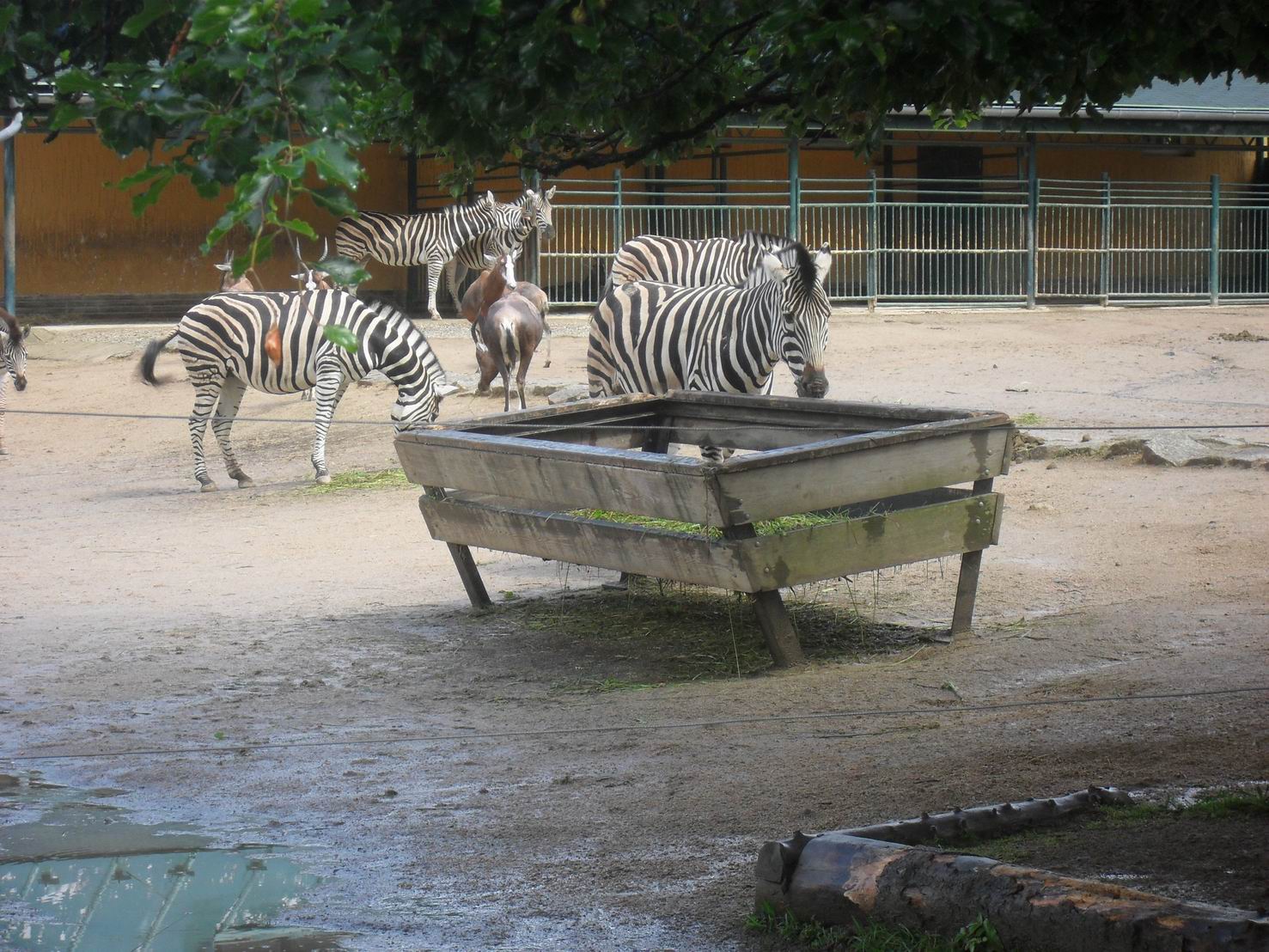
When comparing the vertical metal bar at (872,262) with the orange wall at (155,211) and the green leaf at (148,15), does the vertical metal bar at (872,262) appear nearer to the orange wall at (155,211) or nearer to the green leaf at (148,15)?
the orange wall at (155,211)

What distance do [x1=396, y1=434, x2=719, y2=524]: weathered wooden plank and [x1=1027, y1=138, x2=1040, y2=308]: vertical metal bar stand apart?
14.8 meters

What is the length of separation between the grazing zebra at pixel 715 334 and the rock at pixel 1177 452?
3.06 m

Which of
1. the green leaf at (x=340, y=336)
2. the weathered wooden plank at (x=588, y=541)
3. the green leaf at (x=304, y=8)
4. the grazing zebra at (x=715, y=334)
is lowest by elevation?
the weathered wooden plank at (x=588, y=541)

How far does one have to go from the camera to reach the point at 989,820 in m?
4.05

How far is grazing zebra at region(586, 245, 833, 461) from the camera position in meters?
9.45

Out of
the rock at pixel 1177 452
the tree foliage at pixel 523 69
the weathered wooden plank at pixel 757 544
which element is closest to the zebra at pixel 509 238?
the rock at pixel 1177 452

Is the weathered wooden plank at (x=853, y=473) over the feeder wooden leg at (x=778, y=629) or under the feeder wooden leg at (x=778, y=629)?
over

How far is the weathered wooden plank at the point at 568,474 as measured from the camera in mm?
6246

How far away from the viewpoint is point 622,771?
17.3 feet

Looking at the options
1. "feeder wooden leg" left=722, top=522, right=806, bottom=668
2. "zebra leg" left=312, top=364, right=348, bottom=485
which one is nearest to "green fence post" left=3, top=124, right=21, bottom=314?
"zebra leg" left=312, top=364, right=348, bottom=485

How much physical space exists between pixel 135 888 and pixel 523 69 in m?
2.58

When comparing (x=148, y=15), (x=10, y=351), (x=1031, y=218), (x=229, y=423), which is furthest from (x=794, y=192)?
(x=148, y=15)

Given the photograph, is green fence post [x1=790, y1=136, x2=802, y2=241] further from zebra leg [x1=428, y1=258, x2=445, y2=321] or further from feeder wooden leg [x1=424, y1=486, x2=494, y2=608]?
feeder wooden leg [x1=424, y1=486, x2=494, y2=608]

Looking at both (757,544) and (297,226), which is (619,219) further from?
(297,226)
